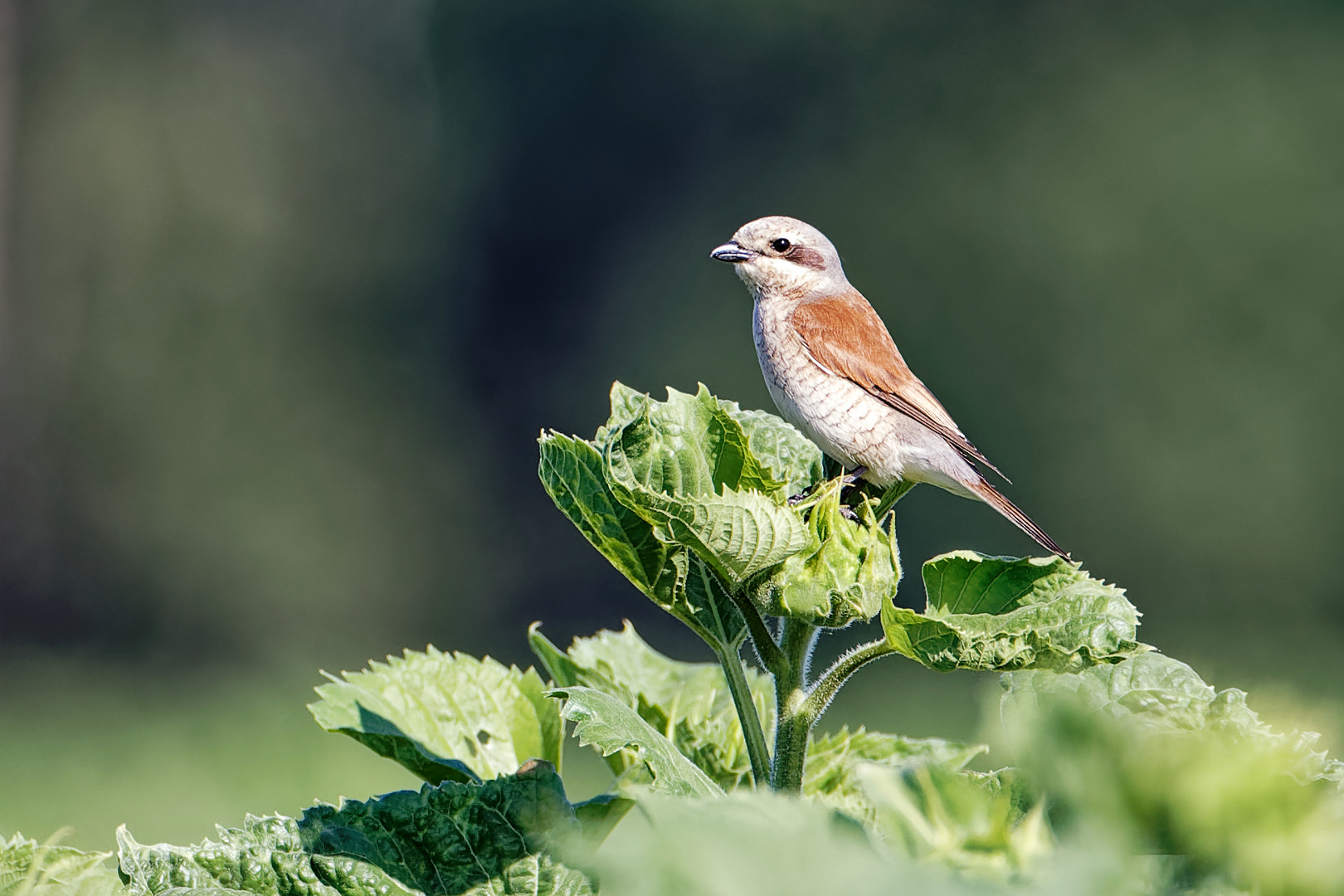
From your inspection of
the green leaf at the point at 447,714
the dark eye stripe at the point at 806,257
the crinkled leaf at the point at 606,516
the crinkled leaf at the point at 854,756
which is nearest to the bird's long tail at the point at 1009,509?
the dark eye stripe at the point at 806,257

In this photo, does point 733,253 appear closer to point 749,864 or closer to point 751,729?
point 751,729

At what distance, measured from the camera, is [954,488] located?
3.26 m

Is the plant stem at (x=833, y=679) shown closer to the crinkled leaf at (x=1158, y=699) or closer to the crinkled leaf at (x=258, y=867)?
the crinkled leaf at (x=1158, y=699)

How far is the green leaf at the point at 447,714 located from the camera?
5.30 feet

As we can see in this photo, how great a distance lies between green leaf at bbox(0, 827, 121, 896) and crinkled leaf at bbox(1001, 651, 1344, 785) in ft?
2.31

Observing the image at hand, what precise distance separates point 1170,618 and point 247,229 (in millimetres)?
9865

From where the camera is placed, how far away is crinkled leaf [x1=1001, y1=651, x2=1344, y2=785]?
3.33ft

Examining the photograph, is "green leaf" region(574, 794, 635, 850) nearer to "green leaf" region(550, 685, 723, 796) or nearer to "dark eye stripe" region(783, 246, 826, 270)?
"green leaf" region(550, 685, 723, 796)

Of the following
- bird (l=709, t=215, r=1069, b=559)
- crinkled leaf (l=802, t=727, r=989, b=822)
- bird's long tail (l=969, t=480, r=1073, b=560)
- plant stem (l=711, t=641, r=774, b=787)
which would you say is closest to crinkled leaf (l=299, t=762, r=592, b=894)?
plant stem (l=711, t=641, r=774, b=787)

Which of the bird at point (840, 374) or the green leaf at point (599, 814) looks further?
the bird at point (840, 374)

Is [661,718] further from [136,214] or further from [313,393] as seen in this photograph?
[136,214]

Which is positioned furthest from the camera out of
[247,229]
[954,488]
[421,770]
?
[247,229]

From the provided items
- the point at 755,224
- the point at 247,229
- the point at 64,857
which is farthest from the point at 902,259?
the point at 64,857

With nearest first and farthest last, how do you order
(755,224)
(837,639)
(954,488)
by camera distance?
1. (954,488)
2. (755,224)
3. (837,639)
